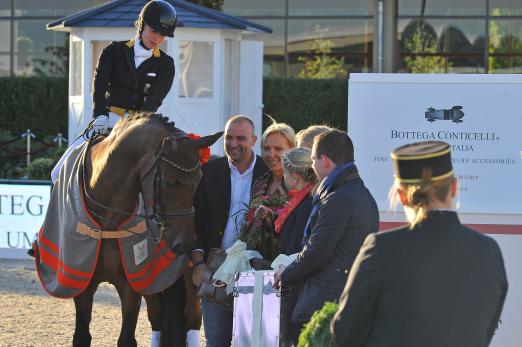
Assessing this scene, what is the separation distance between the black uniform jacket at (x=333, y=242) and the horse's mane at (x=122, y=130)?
1418 millimetres

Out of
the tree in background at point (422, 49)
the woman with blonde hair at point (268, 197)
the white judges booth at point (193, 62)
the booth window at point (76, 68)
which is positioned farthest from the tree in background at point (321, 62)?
the woman with blonde hair at point (268, 197)

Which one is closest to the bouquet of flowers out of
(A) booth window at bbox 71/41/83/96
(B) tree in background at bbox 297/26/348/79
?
(A) booth window at bbox 71/41/83/96

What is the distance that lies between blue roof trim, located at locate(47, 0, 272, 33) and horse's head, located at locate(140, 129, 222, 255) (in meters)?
12.7

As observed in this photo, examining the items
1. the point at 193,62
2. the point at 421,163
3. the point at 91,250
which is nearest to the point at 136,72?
the point at 91,250

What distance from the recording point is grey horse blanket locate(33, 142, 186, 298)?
639 centimetres

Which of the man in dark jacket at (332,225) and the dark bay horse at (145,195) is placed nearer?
the man in dark jacket at (332,225)

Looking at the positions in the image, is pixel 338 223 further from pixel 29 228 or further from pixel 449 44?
pixel 449 44

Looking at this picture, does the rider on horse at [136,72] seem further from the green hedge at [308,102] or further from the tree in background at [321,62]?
the tree in background at [321,62]

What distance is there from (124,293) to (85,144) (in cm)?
95

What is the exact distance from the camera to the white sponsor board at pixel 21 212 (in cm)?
1337

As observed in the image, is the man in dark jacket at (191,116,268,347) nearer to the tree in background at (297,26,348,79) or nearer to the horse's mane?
the horse's mane

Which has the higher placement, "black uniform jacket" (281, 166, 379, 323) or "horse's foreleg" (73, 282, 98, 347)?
"black uniform jacket" (281, 166, 379, 323)

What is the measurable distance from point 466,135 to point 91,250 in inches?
99.4

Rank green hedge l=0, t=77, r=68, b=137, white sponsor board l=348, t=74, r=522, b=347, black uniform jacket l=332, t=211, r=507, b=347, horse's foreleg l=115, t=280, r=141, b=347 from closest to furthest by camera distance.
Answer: black uniform jacket l=332, t=211, r=507, b=347 → horse's foreleg l=115, t=280, r=141, b=347 → white sponsor board l=348, t=74, r=522, b=347 → green hedge l=0, t=77, r=68, b=137
